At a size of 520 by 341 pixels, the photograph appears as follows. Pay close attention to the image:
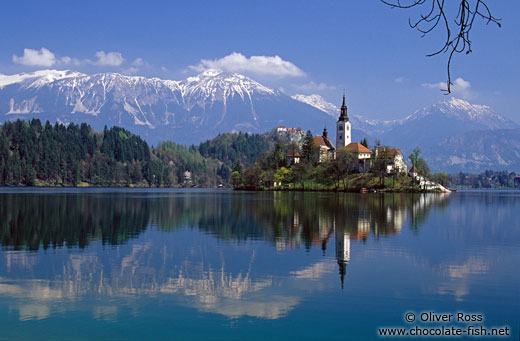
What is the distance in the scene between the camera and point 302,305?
20.2 metres

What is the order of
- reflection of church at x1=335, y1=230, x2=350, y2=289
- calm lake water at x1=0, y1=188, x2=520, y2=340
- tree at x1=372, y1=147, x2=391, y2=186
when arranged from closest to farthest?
calm lake water at x1=0, y1=188, x2=520, y2=340, reflection of church at x1=335, y1=230, x2=350, y2=289, tree at x1=372, y1=147, x2=391, y2=186

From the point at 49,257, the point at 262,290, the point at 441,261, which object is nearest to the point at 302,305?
the point at 262,290

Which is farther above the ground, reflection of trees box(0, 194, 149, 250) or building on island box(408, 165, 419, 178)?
building on island box(408, 165, 419, 178)

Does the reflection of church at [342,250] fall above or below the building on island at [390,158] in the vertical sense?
below

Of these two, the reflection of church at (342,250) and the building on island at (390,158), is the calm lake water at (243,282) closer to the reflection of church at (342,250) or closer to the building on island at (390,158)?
the reflection of church at (342,250)

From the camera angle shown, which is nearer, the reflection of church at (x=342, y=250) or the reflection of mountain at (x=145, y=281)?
the reflection of mountain at (x=145, y=281)

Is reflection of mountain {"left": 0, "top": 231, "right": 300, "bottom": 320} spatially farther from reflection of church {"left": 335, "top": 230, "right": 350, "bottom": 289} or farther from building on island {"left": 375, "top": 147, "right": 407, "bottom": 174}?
building on island {"left": 375, "top": 147, "right": 407, "bottom": 174}

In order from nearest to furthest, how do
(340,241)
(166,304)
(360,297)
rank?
1. (166,304)
2. (360,297)
3. (340,241)

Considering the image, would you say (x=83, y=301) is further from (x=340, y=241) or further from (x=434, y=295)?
(x=340, y=241)

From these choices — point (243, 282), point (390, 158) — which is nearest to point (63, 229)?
point (243, 282)

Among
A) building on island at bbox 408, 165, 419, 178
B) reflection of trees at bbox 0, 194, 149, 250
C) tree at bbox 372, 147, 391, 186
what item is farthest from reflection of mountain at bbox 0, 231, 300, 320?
building on island at bbox 408, 165, 419, 178

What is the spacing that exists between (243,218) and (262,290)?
38.1 m

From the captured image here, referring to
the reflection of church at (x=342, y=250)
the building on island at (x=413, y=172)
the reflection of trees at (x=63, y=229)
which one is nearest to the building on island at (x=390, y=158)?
the building on island at (x=413, y=172)

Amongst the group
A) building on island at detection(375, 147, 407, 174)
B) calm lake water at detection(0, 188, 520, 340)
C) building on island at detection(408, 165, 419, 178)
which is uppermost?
building on island at detection(375, 147, 407, 174)
